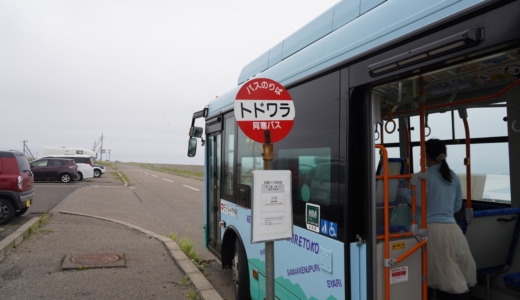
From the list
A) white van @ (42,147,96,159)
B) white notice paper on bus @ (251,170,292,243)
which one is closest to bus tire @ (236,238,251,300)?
white notice paper on bus @ (251,170,292,243)

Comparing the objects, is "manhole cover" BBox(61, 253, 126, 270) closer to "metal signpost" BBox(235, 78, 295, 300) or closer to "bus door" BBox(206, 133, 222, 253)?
"bus door" BBox(206, 133, 222, 253)

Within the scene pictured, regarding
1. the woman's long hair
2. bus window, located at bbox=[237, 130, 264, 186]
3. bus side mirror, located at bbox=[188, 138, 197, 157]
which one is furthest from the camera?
bus side mirror, located at bbox=[188, 138, 197, 157]

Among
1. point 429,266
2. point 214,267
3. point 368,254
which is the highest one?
point 368,254

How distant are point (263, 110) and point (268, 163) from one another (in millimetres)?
423

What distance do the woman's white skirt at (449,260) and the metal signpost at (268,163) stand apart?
1.45 meters

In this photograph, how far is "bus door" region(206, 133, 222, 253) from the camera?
5914 millimetres

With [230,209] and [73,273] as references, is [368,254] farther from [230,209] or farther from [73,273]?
[73,273]

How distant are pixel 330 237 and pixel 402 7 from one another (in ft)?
5.47

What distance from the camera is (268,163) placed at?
9.74 feet

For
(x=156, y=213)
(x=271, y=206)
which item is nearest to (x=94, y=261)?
(x=271, y=206)

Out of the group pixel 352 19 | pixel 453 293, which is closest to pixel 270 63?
pixel 352 19

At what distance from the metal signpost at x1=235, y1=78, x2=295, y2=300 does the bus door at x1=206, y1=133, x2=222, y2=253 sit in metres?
2.72

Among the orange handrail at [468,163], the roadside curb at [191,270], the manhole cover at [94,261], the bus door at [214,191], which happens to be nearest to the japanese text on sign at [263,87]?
the orange handrail at [468,163]

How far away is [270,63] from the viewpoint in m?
4.57
